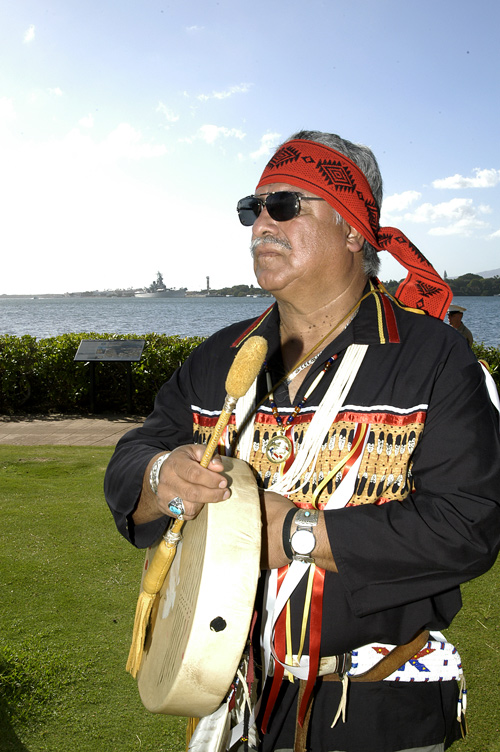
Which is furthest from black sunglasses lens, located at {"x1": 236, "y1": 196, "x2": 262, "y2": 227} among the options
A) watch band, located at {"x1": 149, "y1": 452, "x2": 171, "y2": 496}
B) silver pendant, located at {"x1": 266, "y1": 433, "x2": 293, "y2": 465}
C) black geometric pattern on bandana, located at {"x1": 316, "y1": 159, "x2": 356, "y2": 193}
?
watch band, located at {"x1": 149, "y1": 452, "x2": 171, "y2": 496}

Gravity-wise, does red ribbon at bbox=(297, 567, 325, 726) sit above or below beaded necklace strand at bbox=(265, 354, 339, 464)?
below

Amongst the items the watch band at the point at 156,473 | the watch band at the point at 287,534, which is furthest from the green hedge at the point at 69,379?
the watch band at the point at 287,534

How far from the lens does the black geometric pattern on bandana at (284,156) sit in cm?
211

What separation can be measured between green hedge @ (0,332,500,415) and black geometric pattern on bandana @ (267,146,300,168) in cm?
906

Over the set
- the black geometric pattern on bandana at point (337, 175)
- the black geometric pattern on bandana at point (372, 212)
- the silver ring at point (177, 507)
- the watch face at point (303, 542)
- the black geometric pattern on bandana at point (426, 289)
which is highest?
the black geometric pattern on bandana at point (337, 175)

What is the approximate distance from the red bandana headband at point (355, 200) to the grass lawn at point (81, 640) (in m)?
2.28

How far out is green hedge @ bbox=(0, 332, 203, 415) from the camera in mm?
11219

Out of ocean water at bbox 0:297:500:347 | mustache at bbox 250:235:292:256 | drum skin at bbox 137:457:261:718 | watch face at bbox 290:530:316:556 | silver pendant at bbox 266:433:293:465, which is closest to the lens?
→ drum skin at bbox 137:457:261:718

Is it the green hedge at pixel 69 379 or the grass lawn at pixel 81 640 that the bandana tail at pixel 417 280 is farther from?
the green hedge at pixel 69 379

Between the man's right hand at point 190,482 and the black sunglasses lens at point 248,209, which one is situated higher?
the black sunglasses lens at point 248,209

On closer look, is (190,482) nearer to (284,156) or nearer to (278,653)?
(278,653)

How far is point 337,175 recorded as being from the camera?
2039 millimetres

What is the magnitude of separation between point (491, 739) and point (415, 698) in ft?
5.48

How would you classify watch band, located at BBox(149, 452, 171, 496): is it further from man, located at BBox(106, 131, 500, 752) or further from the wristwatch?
the wristwatch
